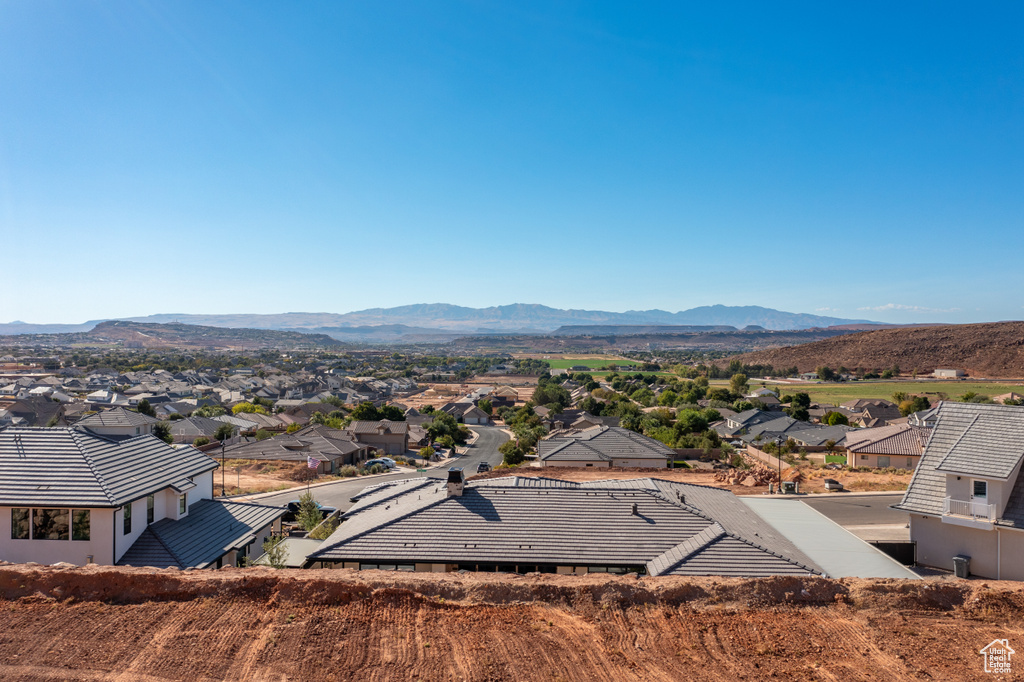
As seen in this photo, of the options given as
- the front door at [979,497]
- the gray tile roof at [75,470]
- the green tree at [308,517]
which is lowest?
the green tree at [308,517]

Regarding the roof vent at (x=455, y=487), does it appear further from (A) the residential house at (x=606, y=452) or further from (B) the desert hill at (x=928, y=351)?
(B) the desert hill at (x=928, y=351)

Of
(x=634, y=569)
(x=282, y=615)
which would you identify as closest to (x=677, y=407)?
(x=634, y=569)

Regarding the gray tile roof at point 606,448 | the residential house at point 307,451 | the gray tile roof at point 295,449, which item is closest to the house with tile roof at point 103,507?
the residential house at point 307,451

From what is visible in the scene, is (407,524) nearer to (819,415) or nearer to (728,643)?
(728,643)

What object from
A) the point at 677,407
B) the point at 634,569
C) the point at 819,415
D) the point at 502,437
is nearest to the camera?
the point at 634,569

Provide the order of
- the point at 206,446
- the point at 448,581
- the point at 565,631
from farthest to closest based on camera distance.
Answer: the point at 206,446 < the point at 448,581 < the point at 565,631

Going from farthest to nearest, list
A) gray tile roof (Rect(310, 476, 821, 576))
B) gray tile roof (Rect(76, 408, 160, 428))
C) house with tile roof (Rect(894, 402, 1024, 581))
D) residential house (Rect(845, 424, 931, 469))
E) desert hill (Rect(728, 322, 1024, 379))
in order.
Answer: desert hill (Rect(728, 322, 1024, 379)) < gray tile roof (Rect(76, 408, 160, 428)) < residential house (Rect(845, 424, 931, 469)) < house with tile roof (Rect(894, 402, 1024, 581)) < gray tile roof (Rect(310, 476, 821, 576))

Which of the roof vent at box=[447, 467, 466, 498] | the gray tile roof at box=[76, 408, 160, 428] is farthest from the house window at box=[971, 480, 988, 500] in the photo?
the gray tile roof at box=[76, 408, 160, 428]

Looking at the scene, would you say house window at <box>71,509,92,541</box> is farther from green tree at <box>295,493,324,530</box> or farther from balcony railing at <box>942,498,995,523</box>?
balcony railing at <box>942,498,995,523</box>
